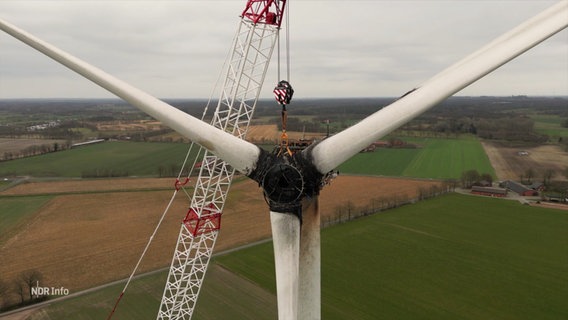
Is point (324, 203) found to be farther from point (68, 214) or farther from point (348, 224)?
point (68, 214)

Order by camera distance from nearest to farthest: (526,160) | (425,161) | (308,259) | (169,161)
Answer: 1. (308,259)
2. (169,161)
3. (425,161)
4. (526,160)

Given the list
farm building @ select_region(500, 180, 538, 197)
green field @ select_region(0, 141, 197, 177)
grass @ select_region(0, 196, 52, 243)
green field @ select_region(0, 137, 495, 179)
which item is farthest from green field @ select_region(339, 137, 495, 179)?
grass @ select_region(0, 196, 52, 243)

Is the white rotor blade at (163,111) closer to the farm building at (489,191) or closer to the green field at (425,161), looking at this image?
the farm building at (489,191)

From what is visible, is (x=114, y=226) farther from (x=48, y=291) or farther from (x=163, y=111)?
(x=163, y=111)

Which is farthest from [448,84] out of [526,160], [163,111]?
[526,160]

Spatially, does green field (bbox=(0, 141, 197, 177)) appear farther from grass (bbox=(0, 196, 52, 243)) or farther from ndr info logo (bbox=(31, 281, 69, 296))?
ndr info logo (bbox=(31, 281, 69, 296))

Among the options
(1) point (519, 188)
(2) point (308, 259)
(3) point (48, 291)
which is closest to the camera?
(2) point (308, 259)

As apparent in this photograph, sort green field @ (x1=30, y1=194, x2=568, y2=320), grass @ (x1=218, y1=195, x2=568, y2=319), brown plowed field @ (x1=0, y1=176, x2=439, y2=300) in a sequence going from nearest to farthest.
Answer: green field @ (x1=30, y1=194, x2=568, y2=320), grass @ (x1=218, y1=195, x2=568, y2=319), brown plowed field @ (x1=0, y1=176, x2=439, y2=300)

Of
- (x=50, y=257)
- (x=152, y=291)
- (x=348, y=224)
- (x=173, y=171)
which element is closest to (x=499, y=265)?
(x=348, y=224)
